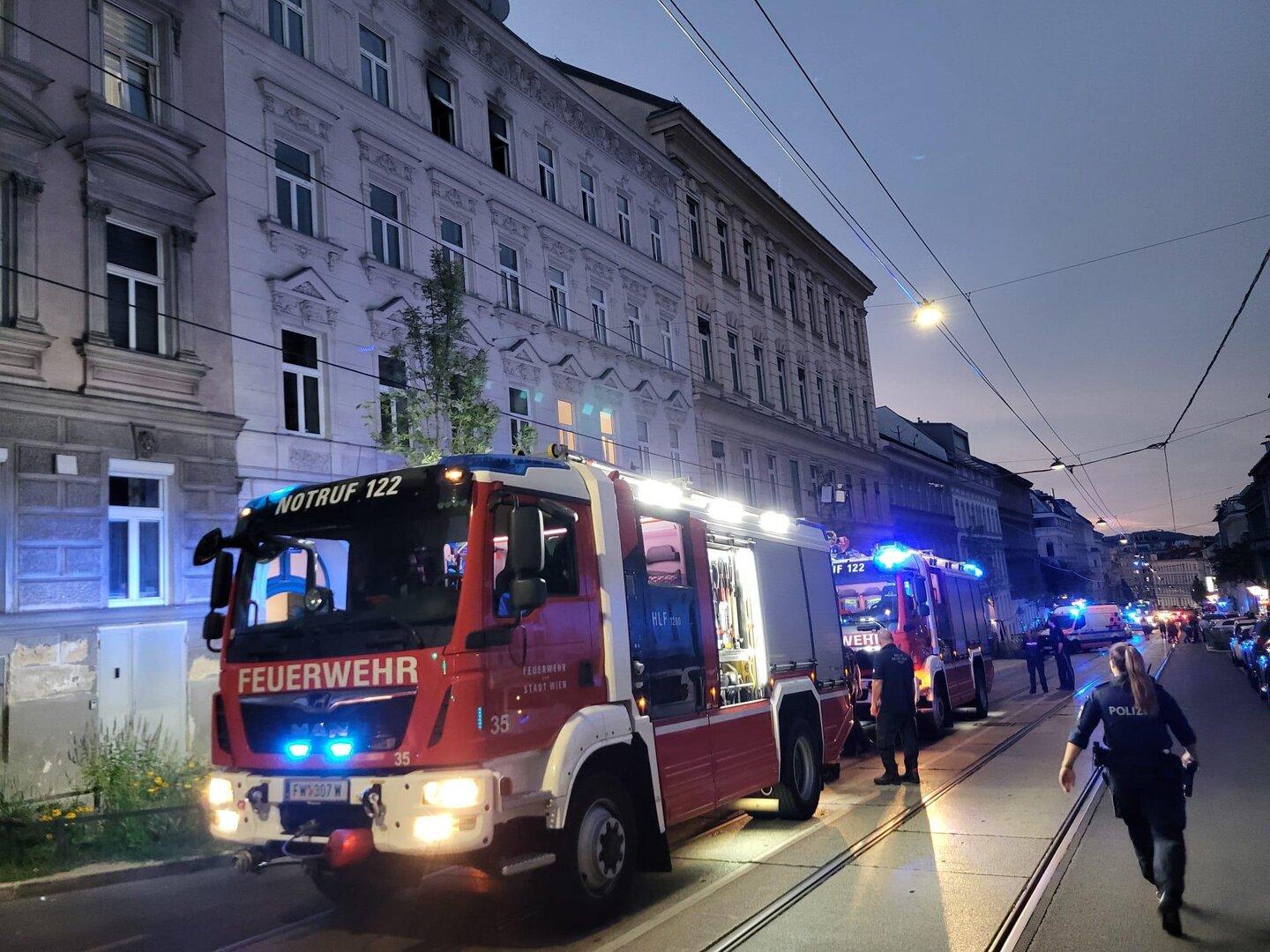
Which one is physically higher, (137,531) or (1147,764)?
(137,531)

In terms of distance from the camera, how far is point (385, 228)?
59.8 feet

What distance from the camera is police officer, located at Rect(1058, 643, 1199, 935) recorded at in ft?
18.4

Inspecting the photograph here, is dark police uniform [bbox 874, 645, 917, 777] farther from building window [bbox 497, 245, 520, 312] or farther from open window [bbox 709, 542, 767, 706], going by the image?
building window [bbox 497, 245, 520, 312]

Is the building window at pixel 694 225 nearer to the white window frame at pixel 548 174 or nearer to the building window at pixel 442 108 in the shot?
the white window frame at pixel 548 174

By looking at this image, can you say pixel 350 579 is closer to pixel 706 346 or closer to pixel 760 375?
pixel 706 346

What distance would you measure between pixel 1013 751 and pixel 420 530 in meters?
9.71

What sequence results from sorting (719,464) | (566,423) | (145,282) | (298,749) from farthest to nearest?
(719,464) < (566,423) < (145,282) < (298,749)

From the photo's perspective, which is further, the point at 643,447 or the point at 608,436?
the point at 643,447

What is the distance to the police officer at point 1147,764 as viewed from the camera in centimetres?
560

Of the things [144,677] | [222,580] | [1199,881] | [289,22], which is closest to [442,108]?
[289,22]

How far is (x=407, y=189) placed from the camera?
18.8 meters

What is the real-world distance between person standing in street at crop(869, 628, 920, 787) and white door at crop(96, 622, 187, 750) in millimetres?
8640

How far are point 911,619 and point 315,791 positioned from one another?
37.1 feet

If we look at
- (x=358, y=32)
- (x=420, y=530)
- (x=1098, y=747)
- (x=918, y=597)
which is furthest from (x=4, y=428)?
(x=918, y=597)
